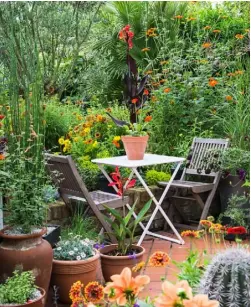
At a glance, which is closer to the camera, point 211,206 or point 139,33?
point 211,206

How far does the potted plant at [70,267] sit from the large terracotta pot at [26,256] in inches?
9.2

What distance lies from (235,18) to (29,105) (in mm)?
6604

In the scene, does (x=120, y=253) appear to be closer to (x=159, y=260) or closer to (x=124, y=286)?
(x=159, y=260)

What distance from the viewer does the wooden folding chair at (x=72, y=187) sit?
166 inches

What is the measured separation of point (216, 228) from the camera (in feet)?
9.50

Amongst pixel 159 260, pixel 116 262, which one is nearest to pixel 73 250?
pixel 116 262

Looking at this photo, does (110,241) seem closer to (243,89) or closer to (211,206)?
(211,206)

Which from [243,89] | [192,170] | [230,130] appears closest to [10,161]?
[192,170]

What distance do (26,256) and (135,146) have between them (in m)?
1.87

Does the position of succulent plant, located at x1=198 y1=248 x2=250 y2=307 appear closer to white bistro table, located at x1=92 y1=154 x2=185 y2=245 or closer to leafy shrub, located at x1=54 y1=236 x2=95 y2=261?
leafy shrub, located at x1=54 y1=236 x2=95 y2=261

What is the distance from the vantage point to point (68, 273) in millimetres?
3660

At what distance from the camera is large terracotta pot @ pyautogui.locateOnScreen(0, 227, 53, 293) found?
3330 millimetres

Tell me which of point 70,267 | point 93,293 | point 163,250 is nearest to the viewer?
point 93,293

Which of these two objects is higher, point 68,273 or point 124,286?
point 124,286
